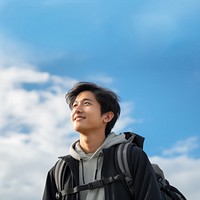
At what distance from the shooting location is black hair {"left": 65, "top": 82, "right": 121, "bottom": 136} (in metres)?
5.88

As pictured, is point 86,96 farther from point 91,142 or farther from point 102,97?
point 91,142

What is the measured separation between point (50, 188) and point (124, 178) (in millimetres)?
1126

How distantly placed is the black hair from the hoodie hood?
266mm

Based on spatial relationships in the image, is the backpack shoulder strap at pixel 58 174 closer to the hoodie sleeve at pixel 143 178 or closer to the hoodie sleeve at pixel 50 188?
the hoodie sleeve at pixel 50 188

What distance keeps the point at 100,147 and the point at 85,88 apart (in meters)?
0.95

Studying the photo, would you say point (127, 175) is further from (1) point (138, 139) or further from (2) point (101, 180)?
(1) point (138, 139)

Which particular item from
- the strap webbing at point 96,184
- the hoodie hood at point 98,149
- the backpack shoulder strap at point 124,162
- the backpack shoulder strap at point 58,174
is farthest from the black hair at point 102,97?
the strap webbing at point 96,184

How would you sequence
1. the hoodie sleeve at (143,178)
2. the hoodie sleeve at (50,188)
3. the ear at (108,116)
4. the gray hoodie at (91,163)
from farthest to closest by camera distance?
the ear at (108,116) < the hoodie sleeve at (50,188) < the gray hoodie at (91,163) < the hoodie sleeve at (143,178)

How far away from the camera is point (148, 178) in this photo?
5.18 metres

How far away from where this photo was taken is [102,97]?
5891 mm

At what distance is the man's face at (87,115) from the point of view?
5532 millimetres

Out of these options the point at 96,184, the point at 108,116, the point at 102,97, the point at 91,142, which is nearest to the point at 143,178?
the point at 96,184

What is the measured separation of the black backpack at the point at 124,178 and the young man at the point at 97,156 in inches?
1.5

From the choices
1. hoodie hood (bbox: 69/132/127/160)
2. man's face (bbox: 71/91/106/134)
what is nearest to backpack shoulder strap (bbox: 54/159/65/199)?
hoodie hood (bbox: 69/132/127/160)
